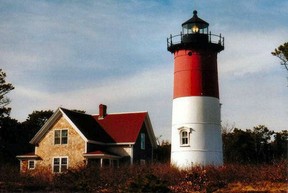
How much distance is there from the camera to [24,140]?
57156mm

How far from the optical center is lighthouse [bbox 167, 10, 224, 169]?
32375 mm

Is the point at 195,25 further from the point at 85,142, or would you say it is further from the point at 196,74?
the point at 85,142

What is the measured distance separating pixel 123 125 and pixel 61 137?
5.18 meters

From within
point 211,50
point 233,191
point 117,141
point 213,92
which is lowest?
point 233,191

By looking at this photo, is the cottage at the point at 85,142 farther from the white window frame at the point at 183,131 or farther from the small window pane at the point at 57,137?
the white window frame at the point at 183,131

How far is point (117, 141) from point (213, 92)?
968 centimetres

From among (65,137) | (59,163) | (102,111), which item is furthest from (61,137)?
(102,111)

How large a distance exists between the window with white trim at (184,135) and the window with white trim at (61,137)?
9902 millimetres

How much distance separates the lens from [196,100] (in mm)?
32656

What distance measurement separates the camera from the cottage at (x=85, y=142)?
37.8 meters

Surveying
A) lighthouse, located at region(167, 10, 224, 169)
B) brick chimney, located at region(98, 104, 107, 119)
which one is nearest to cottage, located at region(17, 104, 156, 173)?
brick chimney, located at region(98, 104, 107, 119)

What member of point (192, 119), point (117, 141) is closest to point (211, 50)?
point (192, 119)

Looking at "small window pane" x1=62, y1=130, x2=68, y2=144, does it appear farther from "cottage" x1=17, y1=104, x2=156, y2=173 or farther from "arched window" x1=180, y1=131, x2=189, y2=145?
"arched window" x1=180, y1=131, x2=189, y2=145

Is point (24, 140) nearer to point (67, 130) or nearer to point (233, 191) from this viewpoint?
point (67, 130)
